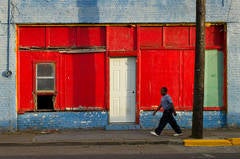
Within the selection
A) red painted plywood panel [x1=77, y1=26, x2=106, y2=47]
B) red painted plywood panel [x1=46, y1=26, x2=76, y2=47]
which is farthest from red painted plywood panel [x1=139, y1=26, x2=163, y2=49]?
red painted plywood panel [x1=46, y1=26, x2=76, y2=47]

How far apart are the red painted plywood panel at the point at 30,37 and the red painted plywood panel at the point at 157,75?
3457mm

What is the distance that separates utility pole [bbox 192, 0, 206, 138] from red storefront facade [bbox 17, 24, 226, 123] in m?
Answer: 2.56

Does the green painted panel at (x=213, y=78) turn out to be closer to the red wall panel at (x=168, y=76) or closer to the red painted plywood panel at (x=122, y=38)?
the red wall panel at (x=168, y=76)

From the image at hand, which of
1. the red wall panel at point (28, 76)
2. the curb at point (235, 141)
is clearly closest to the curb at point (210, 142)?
the curb at point (235, 141)

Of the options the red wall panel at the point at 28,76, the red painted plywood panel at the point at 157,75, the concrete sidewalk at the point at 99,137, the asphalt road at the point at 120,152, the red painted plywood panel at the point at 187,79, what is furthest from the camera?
the red painted plywood panel at the point at 187,79

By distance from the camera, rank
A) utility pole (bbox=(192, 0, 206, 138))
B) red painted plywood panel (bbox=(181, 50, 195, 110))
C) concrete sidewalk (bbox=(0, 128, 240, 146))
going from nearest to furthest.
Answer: concrete sidewalk (bbox=(0, 128, 240, 146)), utility pole (bbox=(192, 0, 206, 138)), red painted plywood panel (bbox=(181, 50, 195, 110))

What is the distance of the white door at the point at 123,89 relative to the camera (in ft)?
58.9

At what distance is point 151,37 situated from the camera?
18047 millimetres

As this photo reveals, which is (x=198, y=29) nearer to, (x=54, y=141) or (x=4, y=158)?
(x=54, y=141)

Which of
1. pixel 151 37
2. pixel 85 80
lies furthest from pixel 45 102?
pixel 151 37

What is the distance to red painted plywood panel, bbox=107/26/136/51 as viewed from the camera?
17.9 meters

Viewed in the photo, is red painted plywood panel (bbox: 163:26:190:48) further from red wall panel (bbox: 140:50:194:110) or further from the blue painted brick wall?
the blue painted brick wall

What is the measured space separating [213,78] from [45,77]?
226 inches

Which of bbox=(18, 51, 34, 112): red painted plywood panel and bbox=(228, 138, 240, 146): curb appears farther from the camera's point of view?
bbox=(18, 51, 34, 112): red painted plywood panel
